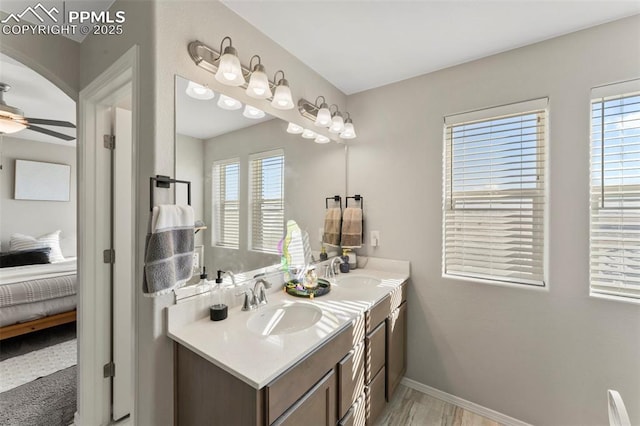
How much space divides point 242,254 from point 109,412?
1363mm

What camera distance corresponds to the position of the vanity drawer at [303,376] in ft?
3.01

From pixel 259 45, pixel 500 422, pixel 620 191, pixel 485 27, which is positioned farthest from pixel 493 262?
pixel 259 45

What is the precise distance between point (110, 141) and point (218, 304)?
4.11ft

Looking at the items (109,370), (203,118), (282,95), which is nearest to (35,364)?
(109,370)

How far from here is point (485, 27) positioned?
1.57m

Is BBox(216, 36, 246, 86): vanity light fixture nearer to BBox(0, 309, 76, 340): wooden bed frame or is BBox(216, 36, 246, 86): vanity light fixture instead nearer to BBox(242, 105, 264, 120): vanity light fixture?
BBox(242, 105, 264, 120): vanity light fixture

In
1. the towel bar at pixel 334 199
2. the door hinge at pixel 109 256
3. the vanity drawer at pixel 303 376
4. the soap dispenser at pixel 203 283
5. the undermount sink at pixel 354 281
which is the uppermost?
the towel bar at pixel 334 199

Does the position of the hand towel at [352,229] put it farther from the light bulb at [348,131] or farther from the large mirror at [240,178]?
the light bulb at [348,131]

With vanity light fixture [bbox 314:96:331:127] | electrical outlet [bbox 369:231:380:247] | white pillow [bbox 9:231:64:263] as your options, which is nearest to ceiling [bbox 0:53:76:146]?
white pillow [bbox 9:231:64:263]

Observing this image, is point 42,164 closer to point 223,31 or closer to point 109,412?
point 109,412

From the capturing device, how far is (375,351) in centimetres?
165

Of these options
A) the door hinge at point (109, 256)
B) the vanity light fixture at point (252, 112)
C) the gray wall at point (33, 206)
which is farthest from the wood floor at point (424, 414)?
the gray wall at point (33, 206)

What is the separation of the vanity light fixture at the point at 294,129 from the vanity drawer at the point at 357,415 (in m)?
1.71

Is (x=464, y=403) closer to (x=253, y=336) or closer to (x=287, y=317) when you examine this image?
(x=287, y=317)
